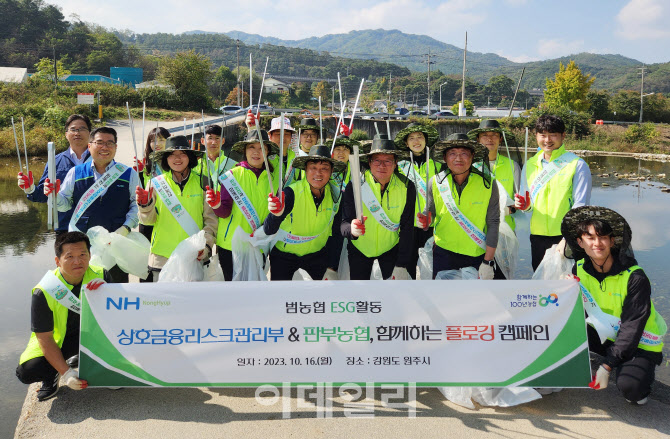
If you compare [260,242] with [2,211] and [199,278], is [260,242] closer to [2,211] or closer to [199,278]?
[199,278]

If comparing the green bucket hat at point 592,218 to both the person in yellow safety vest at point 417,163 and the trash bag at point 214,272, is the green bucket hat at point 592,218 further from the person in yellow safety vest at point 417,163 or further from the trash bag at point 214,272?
the trash bag at point 214,272

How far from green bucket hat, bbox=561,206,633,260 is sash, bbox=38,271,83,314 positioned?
371 cm

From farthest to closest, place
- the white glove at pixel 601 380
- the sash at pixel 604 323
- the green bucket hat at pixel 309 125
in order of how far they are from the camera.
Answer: the green bucket hat at pixel 309 125, the sash at pixel 604 323, the white glove at pixel 601 380

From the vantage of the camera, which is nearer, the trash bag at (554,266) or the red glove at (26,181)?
the trash bag at (554,266)

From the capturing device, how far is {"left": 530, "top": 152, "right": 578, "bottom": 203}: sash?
4.64m

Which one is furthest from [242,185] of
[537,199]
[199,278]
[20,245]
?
[20,245]

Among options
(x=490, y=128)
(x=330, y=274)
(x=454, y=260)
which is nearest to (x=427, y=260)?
(x=454, y=260)

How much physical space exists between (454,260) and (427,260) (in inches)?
18.4

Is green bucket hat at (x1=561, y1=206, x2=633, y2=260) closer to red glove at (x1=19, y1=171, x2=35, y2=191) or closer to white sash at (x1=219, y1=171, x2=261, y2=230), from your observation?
white sash at (x1=219, y1=171, x2=261, y2=230)

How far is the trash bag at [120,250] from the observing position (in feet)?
14.5

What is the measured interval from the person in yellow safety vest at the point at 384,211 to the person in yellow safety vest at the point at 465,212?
20 centimetres

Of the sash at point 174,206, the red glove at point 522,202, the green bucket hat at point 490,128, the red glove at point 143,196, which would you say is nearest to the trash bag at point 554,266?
the red glove at point 522,202

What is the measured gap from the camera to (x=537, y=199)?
186 inches

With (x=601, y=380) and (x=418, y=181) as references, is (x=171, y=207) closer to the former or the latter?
(x=418, y=181)
